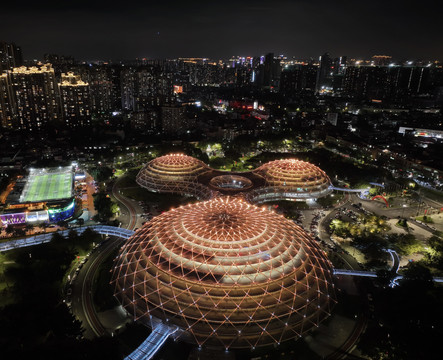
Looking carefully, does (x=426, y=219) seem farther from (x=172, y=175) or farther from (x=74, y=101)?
(x=74, y=101)

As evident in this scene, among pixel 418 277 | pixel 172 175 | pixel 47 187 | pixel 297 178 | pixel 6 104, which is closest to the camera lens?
pixel 418 277

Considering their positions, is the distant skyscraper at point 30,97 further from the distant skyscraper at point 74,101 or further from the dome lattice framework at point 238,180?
the dome lattice framework at point 238,180

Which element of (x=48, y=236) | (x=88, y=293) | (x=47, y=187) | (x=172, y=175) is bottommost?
(x=88, y=293)

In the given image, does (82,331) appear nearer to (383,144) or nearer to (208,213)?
(208,213)

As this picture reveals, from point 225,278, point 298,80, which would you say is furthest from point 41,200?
point 298,80

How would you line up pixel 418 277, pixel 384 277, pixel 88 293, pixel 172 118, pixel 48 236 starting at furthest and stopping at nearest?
pixel 172 118 → pixel 48 236 → pixel 384 277 → pixel 88 293 → pixel 418 277

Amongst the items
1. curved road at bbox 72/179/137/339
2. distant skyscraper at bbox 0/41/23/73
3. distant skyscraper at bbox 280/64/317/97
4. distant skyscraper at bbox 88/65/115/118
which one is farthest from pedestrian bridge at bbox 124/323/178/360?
distant skyscraper at bbox 280/64/317/97

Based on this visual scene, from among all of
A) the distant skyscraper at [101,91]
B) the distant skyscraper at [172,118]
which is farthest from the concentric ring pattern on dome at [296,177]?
the distant skyscraper at [101,91]
